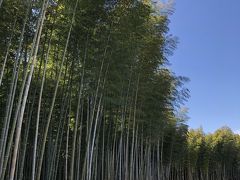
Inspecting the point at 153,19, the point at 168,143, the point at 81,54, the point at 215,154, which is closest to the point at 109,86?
the point at 81,54

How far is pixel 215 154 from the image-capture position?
29.9 meters

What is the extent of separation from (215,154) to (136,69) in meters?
21.5

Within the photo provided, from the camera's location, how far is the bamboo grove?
643 centimetres

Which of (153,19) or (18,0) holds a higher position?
(153,19)

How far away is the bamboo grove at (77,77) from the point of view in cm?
643

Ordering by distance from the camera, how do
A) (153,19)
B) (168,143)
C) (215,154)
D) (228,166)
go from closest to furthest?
(153,19) → (168,143) → (215,154) → (228,166)

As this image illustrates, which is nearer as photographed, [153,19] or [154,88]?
[153,19]

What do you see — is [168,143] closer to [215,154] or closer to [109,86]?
[215,154]

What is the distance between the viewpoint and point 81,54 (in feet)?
27.4

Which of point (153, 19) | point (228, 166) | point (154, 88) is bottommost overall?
point (228, 166)

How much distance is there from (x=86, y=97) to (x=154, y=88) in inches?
114

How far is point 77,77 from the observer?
9.20 metres

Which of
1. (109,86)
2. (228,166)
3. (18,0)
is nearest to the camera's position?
(18,0)

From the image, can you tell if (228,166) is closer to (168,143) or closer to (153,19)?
(168,143)
